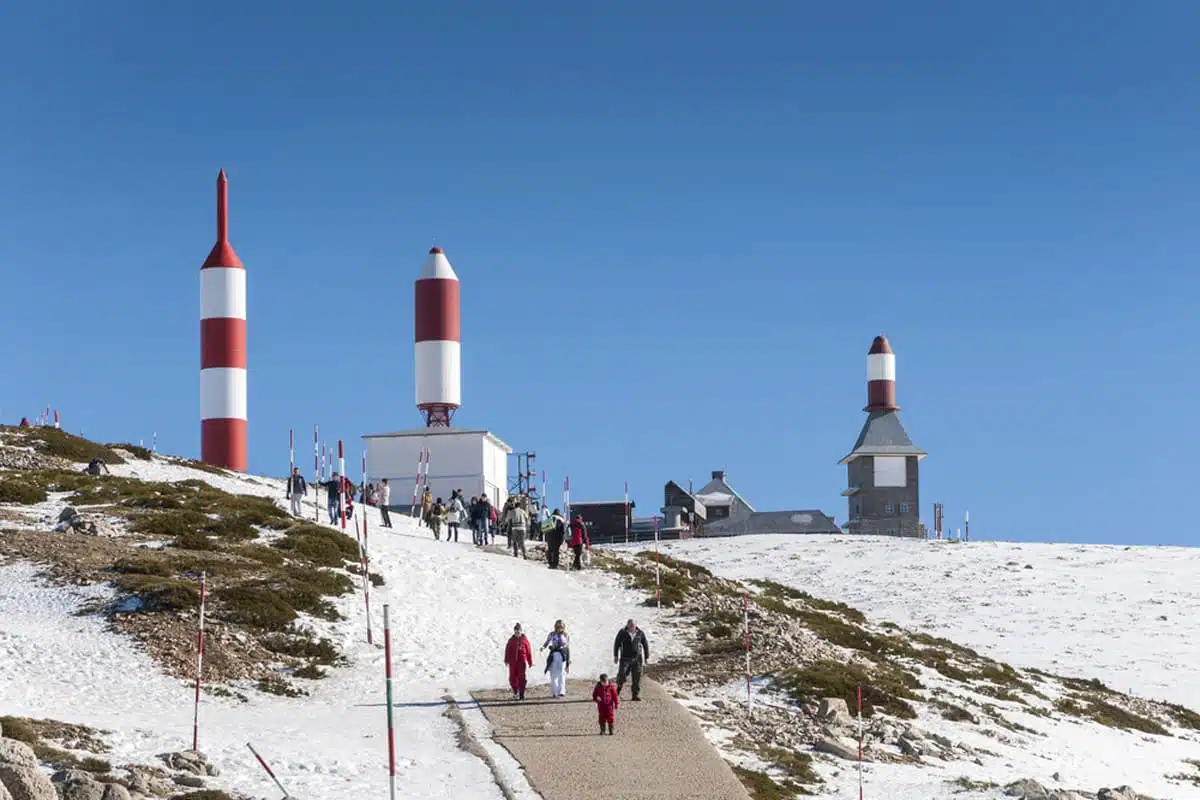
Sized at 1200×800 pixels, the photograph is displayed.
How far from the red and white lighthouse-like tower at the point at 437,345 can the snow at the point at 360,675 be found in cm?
2058

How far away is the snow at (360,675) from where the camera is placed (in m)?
27.1

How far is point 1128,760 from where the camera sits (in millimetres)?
35969

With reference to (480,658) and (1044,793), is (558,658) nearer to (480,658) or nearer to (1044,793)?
(480,658)

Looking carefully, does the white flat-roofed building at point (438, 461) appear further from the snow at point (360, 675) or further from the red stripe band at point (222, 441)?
the snow at point (360, 675)

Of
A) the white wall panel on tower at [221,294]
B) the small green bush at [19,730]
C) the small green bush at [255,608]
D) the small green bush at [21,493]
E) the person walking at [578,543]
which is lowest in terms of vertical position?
the small green bush at [19,730]

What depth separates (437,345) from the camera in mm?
70438

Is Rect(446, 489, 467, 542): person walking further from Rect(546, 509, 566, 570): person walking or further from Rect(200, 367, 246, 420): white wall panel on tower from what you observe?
Rect(200, 367, 246, 420): white wall panel on tower

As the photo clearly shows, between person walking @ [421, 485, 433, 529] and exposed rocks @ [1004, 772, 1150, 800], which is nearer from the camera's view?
exposed rocks @ [1004, 772, 1150, 800]

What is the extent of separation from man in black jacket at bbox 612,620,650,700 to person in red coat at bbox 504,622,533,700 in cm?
158

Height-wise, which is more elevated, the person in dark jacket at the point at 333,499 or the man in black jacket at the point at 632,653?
the person in dark jacket at the point at 333,499

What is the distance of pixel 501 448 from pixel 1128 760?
120 ft

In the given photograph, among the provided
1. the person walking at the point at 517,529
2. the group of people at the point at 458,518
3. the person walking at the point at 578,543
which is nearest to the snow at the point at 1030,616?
the person walking at the point at 578,543

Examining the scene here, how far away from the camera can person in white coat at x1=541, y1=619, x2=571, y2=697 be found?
32500 millimetres

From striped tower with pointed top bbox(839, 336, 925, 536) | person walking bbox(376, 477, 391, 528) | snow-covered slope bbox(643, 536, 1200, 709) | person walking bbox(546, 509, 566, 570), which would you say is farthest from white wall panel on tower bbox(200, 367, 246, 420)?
striped tower with pointed top bbox(839, 336, 925, 536)
